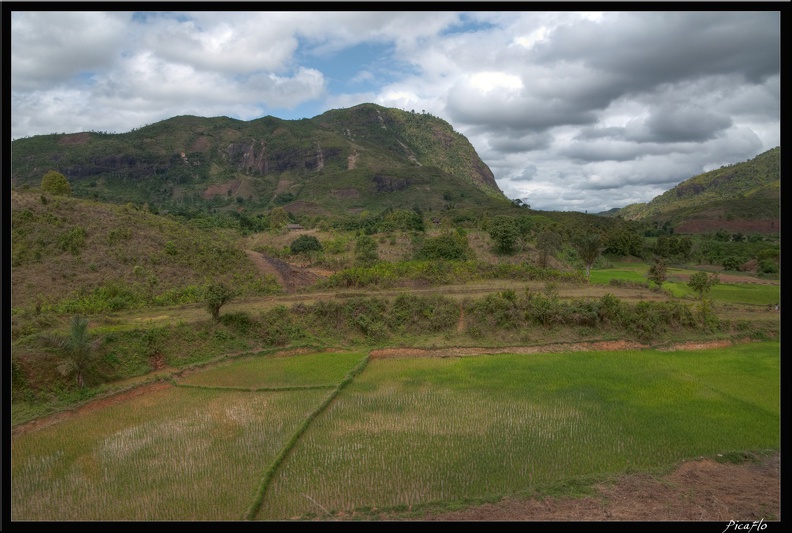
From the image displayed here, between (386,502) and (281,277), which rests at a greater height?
(281,277)

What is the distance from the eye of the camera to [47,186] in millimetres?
29281

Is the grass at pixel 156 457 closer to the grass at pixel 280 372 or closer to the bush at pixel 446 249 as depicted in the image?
the grass at pixel 280 372

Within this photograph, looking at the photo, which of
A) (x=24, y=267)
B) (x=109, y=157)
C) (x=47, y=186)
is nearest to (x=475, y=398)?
(x=24, y=267)

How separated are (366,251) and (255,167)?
8169 cm

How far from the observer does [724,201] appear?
183 feet

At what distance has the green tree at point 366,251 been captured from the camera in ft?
98.0

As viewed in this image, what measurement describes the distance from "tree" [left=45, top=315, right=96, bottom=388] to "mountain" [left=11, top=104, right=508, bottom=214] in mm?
60621

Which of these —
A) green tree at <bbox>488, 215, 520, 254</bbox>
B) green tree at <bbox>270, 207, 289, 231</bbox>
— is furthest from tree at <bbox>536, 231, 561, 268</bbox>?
green tree at <bbox>270, 207, 289, 231</bbox>

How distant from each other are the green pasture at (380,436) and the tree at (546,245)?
53.8 feet

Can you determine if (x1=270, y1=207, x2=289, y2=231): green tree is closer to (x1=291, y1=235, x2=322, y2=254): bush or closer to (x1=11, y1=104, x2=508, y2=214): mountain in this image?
(x1=291, y1=235, x2=322, y2=254): bush

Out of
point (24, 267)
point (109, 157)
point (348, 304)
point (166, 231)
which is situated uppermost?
point (109, 157)

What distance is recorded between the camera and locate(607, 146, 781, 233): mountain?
43316 mm
